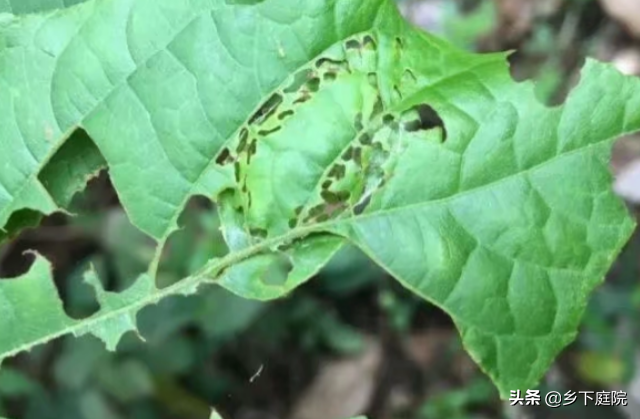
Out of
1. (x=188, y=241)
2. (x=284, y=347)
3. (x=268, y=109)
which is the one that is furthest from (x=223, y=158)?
(x=284, y=347)

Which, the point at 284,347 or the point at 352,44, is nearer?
the point at 352,44

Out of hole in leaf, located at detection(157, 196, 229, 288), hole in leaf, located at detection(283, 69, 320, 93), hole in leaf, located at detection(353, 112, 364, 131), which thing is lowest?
hole in leaf, located at detection(157, 196, 229, 288)

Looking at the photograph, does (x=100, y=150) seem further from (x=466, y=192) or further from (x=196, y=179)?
(x=466, y=192)

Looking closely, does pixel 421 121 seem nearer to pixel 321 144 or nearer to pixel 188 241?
pixel 321 144

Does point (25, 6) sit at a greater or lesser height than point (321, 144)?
greater

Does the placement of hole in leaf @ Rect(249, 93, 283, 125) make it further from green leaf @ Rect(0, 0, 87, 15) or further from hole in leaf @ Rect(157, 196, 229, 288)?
hole in leaf @ Rect(157, 196, 229, 288)

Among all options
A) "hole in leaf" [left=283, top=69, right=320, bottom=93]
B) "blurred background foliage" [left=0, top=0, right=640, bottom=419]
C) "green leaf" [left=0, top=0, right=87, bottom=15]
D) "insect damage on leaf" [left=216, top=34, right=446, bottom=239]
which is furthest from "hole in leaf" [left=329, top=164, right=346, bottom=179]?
"blurred background foliage" [left=0, top=0, right=640, bottom=419]

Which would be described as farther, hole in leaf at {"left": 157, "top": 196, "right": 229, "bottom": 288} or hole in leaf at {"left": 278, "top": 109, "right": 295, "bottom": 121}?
hole in leaf at {"left": 157, "top": 196, "right": 229, "bottom": 288}

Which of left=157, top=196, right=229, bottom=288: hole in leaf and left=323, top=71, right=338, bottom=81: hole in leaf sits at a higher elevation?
left=323, top=71, right=338, bottom=81: hole in leaf

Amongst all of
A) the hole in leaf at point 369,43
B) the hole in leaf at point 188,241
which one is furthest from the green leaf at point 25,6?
the hole in leaf at point 188,241
